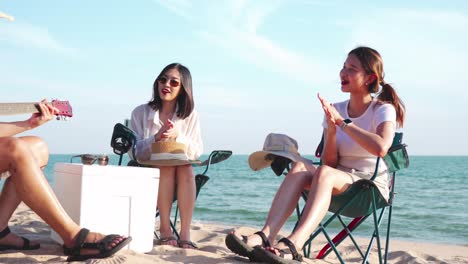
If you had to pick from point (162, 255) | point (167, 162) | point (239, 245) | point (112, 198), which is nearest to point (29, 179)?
point (112, 198)

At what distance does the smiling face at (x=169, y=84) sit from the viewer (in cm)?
365

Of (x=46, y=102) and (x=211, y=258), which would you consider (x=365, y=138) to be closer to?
(x=211, y=258)

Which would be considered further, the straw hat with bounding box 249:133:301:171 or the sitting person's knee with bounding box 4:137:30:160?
the straw hat with bounding box 249:133:301:171

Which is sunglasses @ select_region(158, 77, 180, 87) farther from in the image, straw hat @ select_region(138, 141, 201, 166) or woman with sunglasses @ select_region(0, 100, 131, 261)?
woman with sunglasses @ select_region(0, 100, 131, 261)

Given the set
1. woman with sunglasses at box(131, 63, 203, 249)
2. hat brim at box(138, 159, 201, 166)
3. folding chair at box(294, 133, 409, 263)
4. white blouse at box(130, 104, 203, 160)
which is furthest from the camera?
white blouse at box(130, 104, 203, 160)

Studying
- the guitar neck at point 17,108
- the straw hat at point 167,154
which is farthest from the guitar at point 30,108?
the straw hat at point 167,154

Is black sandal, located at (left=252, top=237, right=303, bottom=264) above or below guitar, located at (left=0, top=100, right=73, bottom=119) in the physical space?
below

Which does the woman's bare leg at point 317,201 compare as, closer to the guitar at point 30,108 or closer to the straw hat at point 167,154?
the straw hat at point 167,154

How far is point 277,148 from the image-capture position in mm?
3225

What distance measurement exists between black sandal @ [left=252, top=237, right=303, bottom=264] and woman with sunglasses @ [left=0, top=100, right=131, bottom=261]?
Result: 1.77ft

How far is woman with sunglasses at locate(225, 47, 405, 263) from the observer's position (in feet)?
8.81

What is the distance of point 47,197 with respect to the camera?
8.25ft

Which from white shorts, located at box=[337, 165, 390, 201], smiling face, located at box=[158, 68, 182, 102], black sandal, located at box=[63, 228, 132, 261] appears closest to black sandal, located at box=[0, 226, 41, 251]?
black sandal, located at box=[63, 228, 132, 261]

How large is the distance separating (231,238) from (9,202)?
1035mm
